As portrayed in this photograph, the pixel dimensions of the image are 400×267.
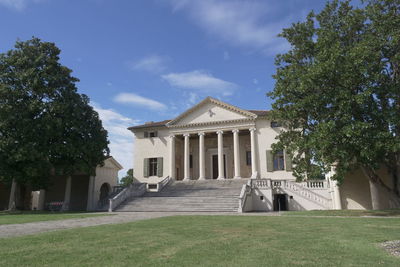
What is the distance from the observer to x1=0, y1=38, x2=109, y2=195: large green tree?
22.7 meters

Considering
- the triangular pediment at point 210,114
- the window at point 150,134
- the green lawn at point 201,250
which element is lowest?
the green lawn at point 201,250

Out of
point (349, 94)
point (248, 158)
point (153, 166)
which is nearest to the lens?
point (349, 94)

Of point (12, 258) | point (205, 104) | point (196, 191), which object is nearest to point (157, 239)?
point (12, 258)

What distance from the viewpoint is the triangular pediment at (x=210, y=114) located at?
3157 centimetres

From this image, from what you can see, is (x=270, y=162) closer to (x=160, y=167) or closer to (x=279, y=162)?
(x=279, y=162)

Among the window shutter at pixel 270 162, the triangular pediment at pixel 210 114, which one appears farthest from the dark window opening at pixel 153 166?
the window shutter at pixel 270 162

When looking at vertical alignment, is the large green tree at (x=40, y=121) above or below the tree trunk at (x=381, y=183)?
above

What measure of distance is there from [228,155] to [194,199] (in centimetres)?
1196

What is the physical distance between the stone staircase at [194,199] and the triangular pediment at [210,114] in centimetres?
686

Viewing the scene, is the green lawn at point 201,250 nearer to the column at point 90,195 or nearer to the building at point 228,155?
the building at point 228,155

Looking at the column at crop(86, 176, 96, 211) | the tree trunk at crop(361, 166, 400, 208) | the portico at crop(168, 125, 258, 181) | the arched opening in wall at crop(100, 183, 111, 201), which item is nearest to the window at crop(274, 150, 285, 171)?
the portico at crop(168, 125, 258, 181)

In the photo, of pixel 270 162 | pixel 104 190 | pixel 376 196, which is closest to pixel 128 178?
pixel 104 190

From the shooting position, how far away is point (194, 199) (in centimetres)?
2381

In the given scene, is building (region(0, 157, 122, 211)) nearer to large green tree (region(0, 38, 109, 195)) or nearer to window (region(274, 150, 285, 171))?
large green tree (region(0, 38, 109, 195))
